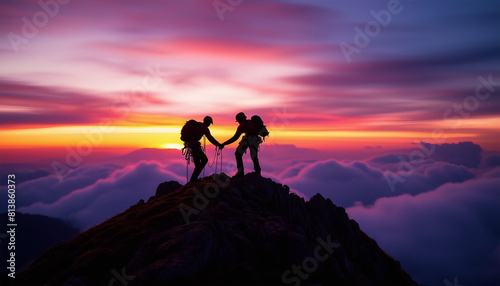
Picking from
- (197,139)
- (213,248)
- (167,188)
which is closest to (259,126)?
(197,139)

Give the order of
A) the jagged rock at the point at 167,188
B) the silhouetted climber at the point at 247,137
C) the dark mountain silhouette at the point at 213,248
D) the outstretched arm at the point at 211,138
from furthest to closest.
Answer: the jagged rock at the point at 167,188 < the outstretched arm at the point at 211,138 < the silhouetted climber at the point at 247,137 < the dark mountain silhouette at the point at 213,248

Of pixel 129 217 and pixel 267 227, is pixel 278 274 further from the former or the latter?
pixel 129 217

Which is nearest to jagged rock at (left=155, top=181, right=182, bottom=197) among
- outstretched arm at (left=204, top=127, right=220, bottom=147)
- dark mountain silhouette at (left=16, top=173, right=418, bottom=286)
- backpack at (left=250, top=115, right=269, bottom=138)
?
outstretched arm at (left=204, top=127, right=220, bottom=147)

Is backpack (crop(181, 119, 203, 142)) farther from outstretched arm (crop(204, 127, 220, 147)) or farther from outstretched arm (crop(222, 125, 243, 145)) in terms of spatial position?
outstretched arm (crop(222, 125, 243, 145))

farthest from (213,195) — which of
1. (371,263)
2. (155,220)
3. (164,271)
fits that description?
(371,263)

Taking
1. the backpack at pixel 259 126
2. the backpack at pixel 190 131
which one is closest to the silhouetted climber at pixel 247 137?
the backpack at pixel 259 126

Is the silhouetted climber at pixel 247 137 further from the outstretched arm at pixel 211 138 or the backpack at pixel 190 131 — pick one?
the backpack at pixel 190 131
